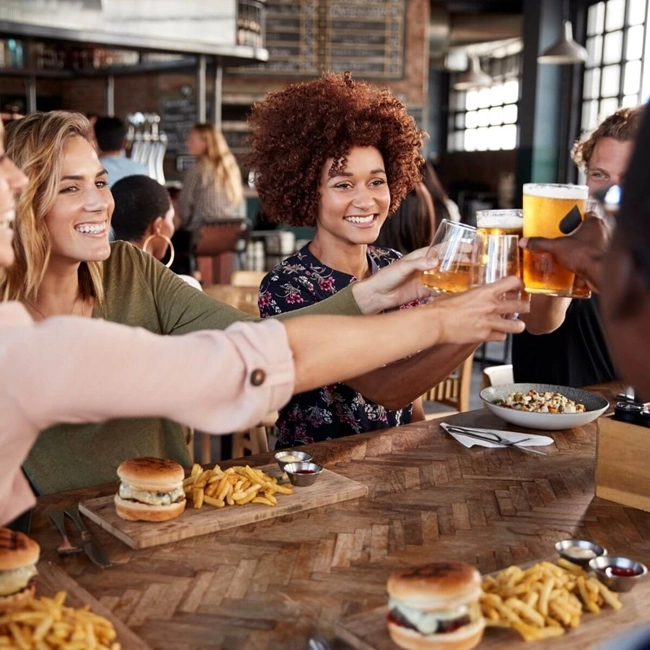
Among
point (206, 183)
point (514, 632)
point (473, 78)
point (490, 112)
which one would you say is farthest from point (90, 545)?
point (490, 112)

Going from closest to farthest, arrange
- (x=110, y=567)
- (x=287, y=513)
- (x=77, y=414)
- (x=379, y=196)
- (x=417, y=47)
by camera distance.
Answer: (x=77, y=414), (x=110, y=567), (x=287, y=513), (x=379, y=196), (x=417, y=47)

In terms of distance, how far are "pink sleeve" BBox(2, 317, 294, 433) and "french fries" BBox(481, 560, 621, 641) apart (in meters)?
0.41

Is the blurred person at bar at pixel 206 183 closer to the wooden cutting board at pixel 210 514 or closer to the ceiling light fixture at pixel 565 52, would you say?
the ceiling light fixture at pixel 565 52

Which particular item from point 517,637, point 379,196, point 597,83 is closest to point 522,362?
point 379,196

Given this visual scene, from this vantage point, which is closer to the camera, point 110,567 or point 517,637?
point 517,637

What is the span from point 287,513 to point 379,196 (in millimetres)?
1252

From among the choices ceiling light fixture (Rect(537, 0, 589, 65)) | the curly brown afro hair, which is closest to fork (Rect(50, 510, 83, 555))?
the curly brown afro hair

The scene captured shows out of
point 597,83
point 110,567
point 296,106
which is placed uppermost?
point 597,83

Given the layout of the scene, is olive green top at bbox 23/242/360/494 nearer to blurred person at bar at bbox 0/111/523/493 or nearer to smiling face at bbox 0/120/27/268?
blurred person at bar at bbox 0/111/523/493

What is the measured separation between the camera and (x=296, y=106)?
263 cm

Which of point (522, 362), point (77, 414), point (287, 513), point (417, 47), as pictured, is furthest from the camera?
point (417, 47)

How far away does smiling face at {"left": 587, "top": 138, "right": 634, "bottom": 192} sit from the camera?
8.86 feet

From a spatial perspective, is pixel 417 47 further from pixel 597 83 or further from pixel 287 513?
pixel 287 513

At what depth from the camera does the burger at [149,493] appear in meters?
1.46
